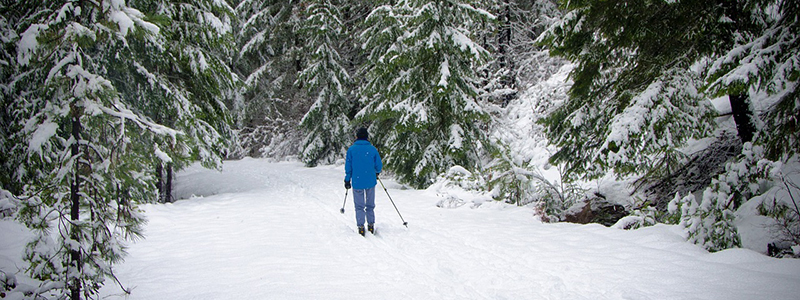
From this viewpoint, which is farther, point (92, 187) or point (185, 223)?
point (185, 223)

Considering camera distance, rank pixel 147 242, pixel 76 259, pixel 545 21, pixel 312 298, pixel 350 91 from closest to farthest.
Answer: pixel 76 259 → pixel 312 298 → pixel 147 242 → pixel 545 21 → pixel 350 91

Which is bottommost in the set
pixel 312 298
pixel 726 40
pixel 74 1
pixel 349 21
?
pixel 312 298

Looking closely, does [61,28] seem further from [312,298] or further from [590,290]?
[590,290]

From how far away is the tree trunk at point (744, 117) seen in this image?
18.4 feet

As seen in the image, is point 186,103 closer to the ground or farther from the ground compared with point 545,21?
closer to the ground

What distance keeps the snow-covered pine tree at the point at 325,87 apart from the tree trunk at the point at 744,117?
15.2 meters

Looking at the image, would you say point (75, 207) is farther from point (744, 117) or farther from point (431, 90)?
point (431, 90)

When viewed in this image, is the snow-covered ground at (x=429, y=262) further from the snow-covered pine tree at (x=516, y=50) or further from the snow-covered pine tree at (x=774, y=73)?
the snow-covered pine tree at (x=516, y=50)

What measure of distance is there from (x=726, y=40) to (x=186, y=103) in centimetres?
1120

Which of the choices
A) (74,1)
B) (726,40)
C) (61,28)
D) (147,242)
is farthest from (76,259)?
(726,40)

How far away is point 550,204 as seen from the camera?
296 inches

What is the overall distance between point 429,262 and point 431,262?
0.03 m

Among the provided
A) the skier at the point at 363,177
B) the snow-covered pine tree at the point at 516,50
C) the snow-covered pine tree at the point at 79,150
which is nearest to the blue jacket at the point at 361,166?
the skier at the point at 363,177

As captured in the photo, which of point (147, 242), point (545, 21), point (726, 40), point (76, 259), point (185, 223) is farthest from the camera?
point (545, 21)
